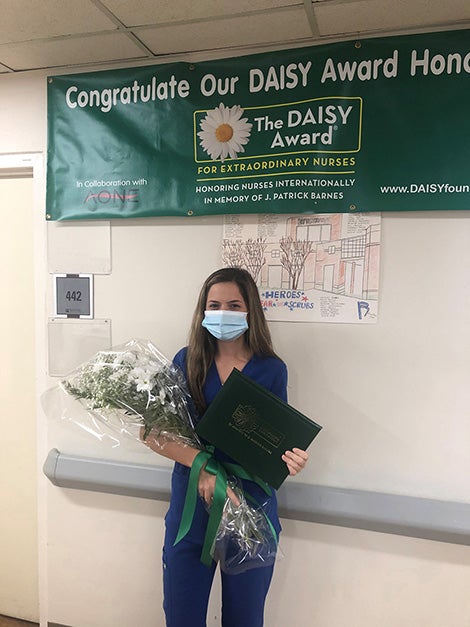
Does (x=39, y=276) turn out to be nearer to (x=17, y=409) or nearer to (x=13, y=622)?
(x=17, y=409)

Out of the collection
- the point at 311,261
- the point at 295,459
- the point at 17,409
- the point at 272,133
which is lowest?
the point at 17,409

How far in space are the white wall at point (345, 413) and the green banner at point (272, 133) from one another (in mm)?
110

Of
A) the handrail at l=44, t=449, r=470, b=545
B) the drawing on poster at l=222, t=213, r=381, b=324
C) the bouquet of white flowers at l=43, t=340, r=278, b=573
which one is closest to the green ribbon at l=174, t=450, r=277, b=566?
the bouquet of white flowers at l=43, t=340, r=278, b=573

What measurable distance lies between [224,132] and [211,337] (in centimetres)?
76

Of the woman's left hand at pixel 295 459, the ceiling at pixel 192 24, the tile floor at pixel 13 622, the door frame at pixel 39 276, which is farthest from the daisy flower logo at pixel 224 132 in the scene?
the tile floor at pixel 13 622

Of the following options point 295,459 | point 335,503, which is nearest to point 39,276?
point 295,459

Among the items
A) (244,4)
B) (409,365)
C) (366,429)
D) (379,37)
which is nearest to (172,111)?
(244,4)

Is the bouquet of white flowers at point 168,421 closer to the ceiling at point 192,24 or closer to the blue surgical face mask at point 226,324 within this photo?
the blue surgical face mask at point 226,324

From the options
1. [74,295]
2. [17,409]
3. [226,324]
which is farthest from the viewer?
[17,409]

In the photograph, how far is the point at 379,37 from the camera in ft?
4.74

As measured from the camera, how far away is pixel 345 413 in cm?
161

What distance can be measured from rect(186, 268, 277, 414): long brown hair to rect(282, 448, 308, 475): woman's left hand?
0.98ft

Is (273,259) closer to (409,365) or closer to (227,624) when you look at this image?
(409,365)

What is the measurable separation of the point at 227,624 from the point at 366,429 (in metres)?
0.80
